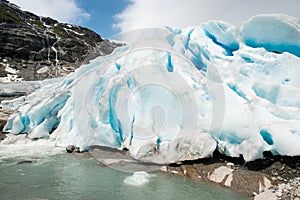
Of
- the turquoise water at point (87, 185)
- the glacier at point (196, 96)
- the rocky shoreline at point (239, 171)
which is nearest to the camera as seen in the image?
the turquoise water at point (87, 185)

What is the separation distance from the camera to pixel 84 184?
588 cm

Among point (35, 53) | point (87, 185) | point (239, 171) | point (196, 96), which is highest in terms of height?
point (35, 53)

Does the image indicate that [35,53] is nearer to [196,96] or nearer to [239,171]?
[196,96]

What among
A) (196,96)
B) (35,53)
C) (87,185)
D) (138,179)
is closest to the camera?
(87,185)

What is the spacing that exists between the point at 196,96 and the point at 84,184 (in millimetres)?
3910

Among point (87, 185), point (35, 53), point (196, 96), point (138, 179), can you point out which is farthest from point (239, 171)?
point (35, 53)

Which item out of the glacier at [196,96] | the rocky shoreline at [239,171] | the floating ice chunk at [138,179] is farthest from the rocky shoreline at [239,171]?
the floating ice chunk at [138,179]

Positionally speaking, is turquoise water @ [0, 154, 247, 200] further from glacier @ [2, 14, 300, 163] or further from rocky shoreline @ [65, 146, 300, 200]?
glacier @ [2, 14, 300, 163]

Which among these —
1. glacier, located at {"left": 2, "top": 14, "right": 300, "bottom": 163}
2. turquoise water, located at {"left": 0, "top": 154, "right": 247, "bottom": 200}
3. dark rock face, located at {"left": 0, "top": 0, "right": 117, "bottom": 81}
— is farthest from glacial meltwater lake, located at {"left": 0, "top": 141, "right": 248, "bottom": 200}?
dark rock face, located at {"left": 0, "top": 0, "right": 117, "bottom": 81}

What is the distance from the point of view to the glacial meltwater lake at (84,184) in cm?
525

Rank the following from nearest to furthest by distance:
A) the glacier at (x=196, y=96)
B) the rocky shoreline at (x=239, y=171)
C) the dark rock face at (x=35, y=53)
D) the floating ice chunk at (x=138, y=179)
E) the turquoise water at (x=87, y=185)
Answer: the turquoise water at (x=87, y=185), the rocky shoreline at (x=239, y=171), the floating ice chunk at (x=138, y=179), the glacier at (x=196, y=96), the dark rock face at (x=35, y=53)

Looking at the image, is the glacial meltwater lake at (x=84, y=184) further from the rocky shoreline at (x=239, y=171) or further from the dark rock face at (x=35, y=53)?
the dark rock face at (x=35, y=53)

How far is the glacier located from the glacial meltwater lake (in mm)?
1022

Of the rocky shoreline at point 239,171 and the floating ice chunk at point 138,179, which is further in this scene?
the floating ice chunk at point 138,179
